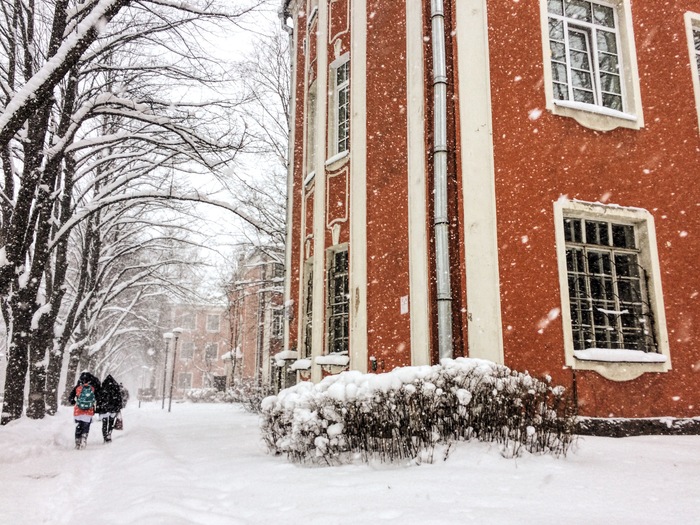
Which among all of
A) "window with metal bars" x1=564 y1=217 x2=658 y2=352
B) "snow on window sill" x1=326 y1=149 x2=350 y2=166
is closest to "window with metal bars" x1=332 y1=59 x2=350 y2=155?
"snow on window sill" x1=326 y1=149 x2=350 y2=166

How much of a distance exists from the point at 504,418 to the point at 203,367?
163 ft

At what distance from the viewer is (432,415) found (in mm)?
5344

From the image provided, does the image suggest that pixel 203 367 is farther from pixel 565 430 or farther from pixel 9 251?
pixel 565 430

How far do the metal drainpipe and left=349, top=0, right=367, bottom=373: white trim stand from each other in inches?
64.5

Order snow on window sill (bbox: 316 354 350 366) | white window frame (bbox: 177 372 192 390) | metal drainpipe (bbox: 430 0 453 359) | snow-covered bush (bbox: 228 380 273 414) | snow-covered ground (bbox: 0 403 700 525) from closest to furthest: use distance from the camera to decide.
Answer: snow-covered ground (bbox: 0 403 700 525)
metal drainpipe (bbox: 430 0 453 359)
snow on window sill (bbox: 316 354 350 366)
snow-covered bush (bbox: 228 380 273 414)
white window frame (bbox: 177 372 192 390)

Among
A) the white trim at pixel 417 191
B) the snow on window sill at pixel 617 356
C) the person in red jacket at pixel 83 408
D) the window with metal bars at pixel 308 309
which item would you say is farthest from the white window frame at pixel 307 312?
the snow on window sill at pixel 617 356

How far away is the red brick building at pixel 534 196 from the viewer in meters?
7.77

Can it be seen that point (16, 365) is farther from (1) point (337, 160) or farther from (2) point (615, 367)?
(2) point (615, 367)

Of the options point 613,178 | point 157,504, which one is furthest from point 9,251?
point 613,178

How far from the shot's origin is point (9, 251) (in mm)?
9070

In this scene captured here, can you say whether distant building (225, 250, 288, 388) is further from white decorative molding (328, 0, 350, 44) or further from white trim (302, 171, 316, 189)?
white decorative molding (328, 0, 350, 44)

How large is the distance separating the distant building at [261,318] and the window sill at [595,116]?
7.68m

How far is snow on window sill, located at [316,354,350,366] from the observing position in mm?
9430

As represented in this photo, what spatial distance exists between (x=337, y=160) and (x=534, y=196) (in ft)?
13.1
